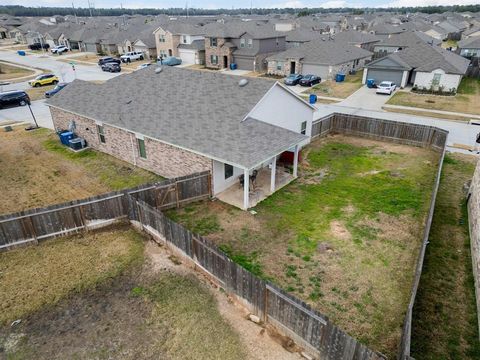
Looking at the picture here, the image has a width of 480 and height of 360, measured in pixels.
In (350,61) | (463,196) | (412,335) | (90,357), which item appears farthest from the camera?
(350,61)

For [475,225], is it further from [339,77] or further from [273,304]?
[339,77]

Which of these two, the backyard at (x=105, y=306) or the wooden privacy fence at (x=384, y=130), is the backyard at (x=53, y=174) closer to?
the backyard at (x=105, y=306)

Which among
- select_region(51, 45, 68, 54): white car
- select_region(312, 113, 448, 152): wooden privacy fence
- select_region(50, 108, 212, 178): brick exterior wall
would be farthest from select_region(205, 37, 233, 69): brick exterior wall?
select_region(51, 45, 68, 54): white car

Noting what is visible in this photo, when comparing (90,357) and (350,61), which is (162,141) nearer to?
(90,357)

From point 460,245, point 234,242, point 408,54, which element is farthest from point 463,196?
point 408,54

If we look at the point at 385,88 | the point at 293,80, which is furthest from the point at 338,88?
the point at 293,80

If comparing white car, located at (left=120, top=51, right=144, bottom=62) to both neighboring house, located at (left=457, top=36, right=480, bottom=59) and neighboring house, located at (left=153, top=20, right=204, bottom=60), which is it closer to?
neighboring house, located at (left=153, top=20, right=204, bottom=60)

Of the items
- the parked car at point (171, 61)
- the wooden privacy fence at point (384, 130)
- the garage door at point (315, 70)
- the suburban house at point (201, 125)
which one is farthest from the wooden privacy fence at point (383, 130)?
the parked car at point (171, 61)
